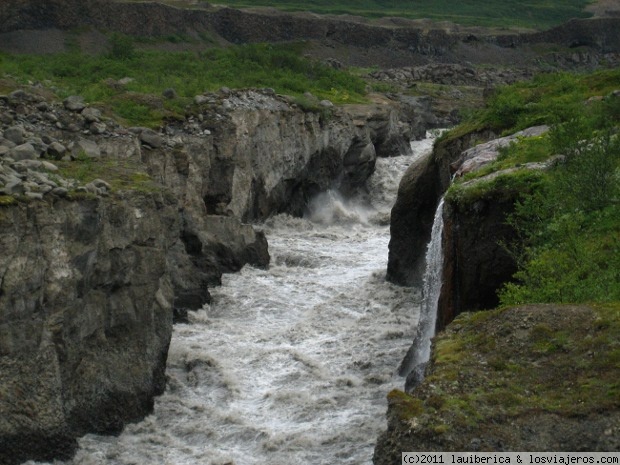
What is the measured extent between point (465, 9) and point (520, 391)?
17163 centimetres

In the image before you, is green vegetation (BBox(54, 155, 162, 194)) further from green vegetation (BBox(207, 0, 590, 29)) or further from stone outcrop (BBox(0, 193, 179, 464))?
green vegetation (BBox(207, 0, 590, 29))

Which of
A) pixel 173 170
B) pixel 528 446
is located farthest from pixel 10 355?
pixel 173 170

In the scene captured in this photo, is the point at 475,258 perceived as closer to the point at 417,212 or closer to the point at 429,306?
the point at 429,306

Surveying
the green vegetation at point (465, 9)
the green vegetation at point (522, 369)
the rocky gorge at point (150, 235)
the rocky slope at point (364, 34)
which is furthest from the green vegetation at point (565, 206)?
the green vegetation at point (465, 9)

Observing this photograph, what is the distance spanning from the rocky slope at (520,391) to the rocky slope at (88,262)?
24.7 feet

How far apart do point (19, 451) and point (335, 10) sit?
464ft

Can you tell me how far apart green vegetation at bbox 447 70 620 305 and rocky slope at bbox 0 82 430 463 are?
6.95m

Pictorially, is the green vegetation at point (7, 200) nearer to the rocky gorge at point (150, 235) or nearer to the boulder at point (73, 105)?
the rocky gorge at point (150, 235)

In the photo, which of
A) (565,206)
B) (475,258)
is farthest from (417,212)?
(565,206)

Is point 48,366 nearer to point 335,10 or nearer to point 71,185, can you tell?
point 71,185

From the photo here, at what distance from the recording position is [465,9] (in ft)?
587

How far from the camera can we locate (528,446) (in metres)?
12.6

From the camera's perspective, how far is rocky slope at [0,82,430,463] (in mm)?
18734

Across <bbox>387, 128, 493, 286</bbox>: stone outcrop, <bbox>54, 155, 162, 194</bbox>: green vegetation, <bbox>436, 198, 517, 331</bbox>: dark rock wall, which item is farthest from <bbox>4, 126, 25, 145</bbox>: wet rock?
<bbox>387, 128, 493, 286</bbox>: stone outcrop
